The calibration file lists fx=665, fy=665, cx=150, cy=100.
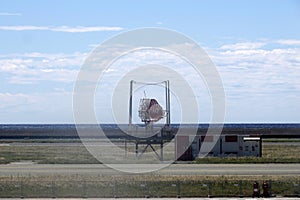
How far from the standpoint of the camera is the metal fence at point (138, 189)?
142 ft

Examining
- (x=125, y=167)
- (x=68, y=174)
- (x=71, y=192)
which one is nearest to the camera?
(x=71, y=192)

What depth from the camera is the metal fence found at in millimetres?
43250

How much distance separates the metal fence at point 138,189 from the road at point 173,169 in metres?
8.75

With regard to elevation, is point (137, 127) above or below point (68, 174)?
above

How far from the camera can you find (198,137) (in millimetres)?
77688

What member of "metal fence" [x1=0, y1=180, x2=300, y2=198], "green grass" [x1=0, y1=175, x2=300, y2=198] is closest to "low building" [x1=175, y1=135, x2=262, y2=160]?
"green grass" [x1=0, y1=175, x2=300, y2=198]

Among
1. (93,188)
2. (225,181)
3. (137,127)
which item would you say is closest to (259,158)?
(137,127)

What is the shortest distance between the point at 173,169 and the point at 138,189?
1577cm

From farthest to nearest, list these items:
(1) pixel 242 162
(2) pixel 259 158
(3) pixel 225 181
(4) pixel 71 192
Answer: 1. (2) pixel 259 158
2. (1) pixel 242 162
3. (3) pixel 225 181
4. (4) pixel 71 192

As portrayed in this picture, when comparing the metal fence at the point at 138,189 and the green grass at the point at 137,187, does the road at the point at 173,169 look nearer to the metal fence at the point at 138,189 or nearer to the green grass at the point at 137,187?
the green grass at the point at 137,187

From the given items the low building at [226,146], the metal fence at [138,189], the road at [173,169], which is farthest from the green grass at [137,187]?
the low building at [226,146]

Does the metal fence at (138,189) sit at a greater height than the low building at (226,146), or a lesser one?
lesser

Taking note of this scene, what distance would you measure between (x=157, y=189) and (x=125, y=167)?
17.4 metres

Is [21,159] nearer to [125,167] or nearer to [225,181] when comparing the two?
[125,167]
